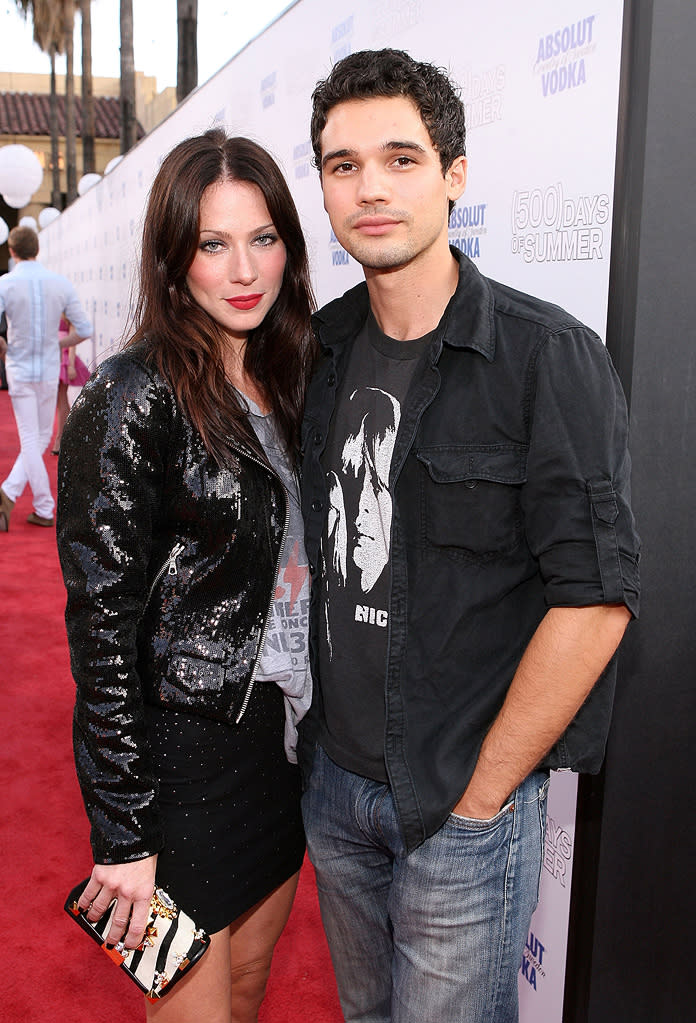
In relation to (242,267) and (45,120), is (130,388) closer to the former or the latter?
(242,267)

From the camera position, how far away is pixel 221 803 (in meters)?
1.63

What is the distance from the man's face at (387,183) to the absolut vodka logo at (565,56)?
43 cm

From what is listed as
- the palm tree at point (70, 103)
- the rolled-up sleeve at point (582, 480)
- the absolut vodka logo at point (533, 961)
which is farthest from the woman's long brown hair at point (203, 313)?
the palm tree at point (70, 103)

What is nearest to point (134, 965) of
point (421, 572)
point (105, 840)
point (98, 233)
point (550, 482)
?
point (105, 840)

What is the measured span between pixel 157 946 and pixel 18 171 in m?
13.6

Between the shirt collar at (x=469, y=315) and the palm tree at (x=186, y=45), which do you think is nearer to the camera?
the shirt collar at (x=469, y=315)

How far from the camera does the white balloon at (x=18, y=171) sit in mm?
13219

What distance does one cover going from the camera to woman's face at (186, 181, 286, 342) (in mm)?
1638

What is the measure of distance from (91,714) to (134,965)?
404mm

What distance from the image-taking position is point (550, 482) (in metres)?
1.32

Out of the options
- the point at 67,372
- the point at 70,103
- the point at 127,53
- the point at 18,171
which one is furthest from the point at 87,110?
the point at 67,372

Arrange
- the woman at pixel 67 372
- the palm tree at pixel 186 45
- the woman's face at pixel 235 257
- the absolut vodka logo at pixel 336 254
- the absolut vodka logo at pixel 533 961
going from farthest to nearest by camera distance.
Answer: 1. the palm tree at pixel 186 45
2. the woman at pixel 67 372
3. the absolut vodka logo at pixel 336 254
4. the absolut vodka logo at pixel 533 961
5. the woman's face at pixel 235 257

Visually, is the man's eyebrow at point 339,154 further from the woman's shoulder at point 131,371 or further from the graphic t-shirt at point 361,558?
the woman's shoulder at point 131,371

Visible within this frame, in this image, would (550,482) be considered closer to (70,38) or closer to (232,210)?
(232,210)
